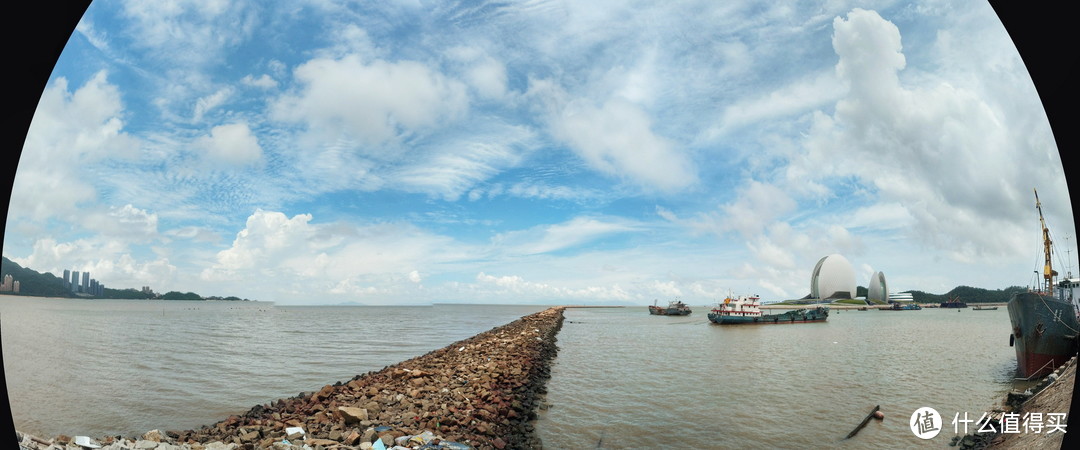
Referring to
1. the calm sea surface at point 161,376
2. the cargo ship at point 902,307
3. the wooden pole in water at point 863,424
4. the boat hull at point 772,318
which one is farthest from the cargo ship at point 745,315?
the cargo ship at point 902,307

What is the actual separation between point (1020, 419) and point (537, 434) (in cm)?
809

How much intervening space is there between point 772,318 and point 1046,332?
3146 cm

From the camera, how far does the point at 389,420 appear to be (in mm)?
7473

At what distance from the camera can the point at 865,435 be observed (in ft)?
28.1

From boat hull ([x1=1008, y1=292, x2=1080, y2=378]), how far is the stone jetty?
13.6 metres

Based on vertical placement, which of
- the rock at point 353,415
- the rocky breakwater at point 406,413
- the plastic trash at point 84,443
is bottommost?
the rocky breakwater at point 406,413

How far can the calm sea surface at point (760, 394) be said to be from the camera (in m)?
8.39

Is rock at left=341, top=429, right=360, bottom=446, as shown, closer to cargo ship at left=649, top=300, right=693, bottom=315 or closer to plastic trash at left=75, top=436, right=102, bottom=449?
plastic trash at left=75, top=436, right=102, bottom=449

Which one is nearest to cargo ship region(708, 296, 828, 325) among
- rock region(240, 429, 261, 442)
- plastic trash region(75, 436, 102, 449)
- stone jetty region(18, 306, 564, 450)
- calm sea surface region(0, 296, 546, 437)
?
calm sea surface region(0, 296, 546, 437)

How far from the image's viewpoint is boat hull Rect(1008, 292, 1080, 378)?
13.0m

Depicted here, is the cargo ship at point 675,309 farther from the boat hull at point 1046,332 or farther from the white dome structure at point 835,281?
the boat hull at point 1046,332

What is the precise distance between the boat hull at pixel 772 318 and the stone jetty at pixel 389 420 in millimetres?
33393

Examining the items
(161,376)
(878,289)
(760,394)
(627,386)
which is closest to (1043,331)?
(760,394)

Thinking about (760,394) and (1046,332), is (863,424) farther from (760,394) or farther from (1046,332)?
(1046,332)
